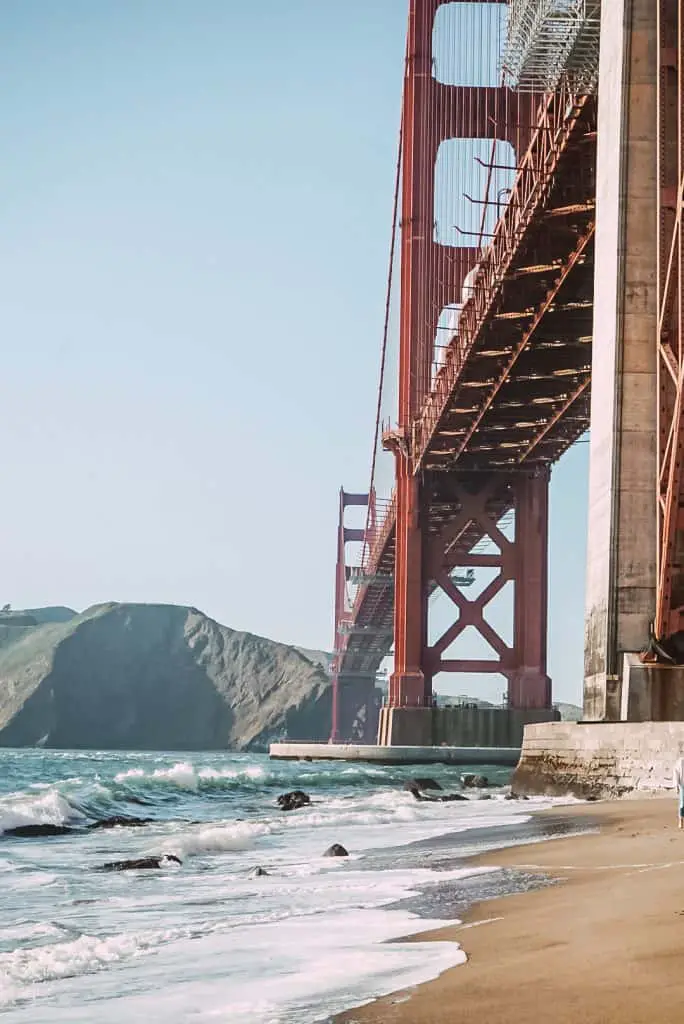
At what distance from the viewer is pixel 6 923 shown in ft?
24.6

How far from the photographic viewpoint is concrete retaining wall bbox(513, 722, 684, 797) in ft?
43.9

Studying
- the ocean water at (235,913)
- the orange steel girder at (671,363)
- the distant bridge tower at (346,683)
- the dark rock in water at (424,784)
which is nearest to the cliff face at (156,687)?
the distant bridge tower at (346,683)

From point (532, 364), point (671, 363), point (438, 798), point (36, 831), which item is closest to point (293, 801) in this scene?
point (438, 798)

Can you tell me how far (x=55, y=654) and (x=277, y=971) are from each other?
5531 inches

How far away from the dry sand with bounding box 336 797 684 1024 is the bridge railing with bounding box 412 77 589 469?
17530 millimetres

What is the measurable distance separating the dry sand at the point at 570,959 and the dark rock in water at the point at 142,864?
14.9 ft

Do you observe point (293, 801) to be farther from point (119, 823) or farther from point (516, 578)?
point (516, 578)

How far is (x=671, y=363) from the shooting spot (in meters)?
16.6

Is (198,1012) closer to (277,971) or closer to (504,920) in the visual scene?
(277,971)

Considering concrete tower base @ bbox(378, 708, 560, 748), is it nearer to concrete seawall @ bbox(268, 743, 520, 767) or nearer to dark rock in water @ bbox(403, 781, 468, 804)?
concrete seawall @ bbox(268, 743, 520, 767)

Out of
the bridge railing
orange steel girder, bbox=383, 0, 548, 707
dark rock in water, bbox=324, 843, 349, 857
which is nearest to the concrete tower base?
orange steel girder, bbox=383, 0, 548, 707

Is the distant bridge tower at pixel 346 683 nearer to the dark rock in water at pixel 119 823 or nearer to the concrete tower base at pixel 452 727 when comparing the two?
the concrete tower base at pixel 452 727

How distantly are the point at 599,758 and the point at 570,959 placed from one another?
10.9 meters

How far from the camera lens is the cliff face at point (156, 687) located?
437 ft
